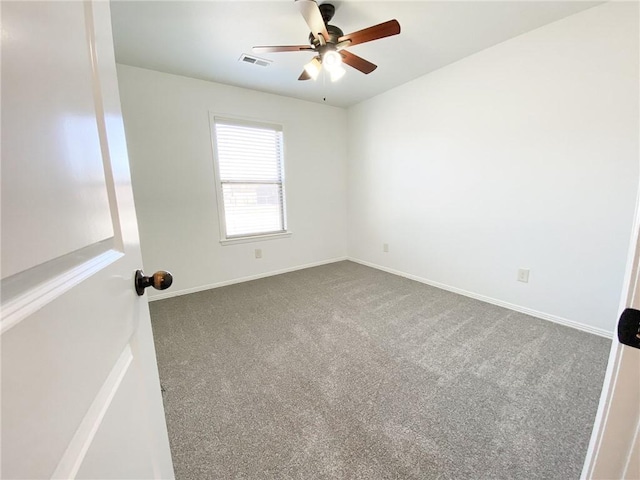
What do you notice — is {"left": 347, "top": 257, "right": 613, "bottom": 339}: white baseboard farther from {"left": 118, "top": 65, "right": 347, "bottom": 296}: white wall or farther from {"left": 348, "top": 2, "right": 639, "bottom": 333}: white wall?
{"left": 118, "top": 65, "right": 347, "bottom": 296}: white wall

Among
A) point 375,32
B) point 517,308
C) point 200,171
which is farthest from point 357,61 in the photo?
point 517,308

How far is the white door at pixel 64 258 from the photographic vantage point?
0.26 m

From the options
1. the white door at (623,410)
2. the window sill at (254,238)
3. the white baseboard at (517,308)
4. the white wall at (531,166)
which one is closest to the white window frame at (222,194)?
the window sill at (254,238)

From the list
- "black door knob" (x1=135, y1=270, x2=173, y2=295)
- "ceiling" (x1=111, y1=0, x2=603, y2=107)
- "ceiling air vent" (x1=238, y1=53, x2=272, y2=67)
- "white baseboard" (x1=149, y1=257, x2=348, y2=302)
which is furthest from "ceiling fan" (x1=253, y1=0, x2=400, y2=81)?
"white baseboard" (x1=149, y1=257, x2=348, y2=302)

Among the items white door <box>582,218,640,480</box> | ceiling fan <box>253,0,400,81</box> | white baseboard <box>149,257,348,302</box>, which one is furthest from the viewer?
white baseboard <box>149,257,348,302</box>

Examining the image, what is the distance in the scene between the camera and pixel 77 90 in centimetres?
42

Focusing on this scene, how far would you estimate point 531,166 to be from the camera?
2293mm

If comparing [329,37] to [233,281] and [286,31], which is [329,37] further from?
[233,281]

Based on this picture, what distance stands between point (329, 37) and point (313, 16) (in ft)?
0.82

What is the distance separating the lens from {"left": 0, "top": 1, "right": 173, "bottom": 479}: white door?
262 millimetres

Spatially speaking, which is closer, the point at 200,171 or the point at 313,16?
the point at 313,16

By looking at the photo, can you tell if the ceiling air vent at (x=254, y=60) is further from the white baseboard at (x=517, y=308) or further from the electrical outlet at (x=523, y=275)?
the electrical outlet at (x=523, y=275)

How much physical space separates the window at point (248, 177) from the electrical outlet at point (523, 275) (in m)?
2.83

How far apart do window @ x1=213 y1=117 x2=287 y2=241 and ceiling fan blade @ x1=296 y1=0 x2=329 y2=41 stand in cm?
174
